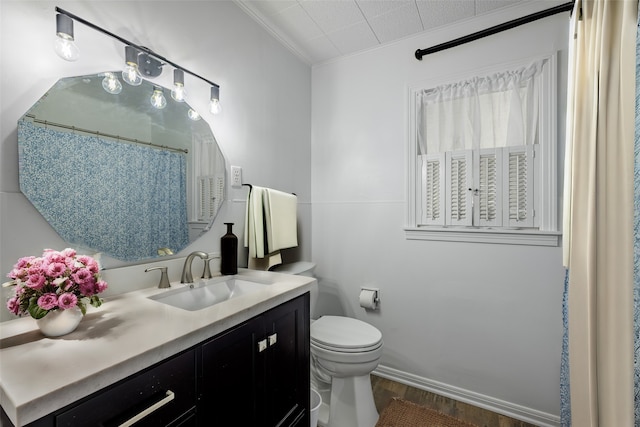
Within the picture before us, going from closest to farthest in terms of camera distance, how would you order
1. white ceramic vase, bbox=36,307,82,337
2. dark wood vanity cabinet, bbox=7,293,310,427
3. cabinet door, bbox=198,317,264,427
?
1. dark wood vanity cabinet, bbox=7,293,310,427
2. white ceramic vase, bbox=36,307,82,337
3. cabinet door, bbox=198,317,264,427

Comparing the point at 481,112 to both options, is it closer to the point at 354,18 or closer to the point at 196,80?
the point at 354,18

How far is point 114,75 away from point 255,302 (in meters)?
1.03

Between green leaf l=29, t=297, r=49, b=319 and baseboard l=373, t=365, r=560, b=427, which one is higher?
green leaf l=29, t=297, r=49, b=319

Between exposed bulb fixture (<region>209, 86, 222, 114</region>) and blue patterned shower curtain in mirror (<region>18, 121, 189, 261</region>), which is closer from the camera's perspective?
blue patterned shower curtain in mirror (<region>18, 121, 189, 261</region>)

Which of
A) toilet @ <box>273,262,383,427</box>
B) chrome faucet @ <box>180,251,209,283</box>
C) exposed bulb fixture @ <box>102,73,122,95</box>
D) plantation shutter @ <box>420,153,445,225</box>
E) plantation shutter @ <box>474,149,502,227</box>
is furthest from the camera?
plantation shutter @ <box>420,153,445,225</box>

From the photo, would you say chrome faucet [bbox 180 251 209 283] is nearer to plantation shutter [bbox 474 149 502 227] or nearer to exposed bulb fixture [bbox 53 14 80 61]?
exposed bulb fixture [bbox 53 14 80 61]

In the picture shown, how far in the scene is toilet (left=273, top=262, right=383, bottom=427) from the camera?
1.56 m

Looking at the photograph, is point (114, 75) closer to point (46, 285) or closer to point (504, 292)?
point (46, 285)

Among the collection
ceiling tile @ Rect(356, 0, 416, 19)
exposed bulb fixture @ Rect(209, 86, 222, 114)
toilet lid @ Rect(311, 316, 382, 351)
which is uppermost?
ceiling tile @ Rect(356, 0, 416, 19)

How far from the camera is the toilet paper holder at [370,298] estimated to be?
211 cm

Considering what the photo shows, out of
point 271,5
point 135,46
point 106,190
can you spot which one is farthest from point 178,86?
point 271,5

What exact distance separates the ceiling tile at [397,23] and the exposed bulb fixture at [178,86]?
1227mm

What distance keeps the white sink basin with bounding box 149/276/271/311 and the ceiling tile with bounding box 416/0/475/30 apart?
1.82 m

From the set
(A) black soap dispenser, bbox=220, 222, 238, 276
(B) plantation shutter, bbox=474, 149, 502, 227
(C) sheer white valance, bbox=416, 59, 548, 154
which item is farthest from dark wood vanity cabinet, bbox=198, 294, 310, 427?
(C) sheer white valance, bbox=416, 59, 548, 154
